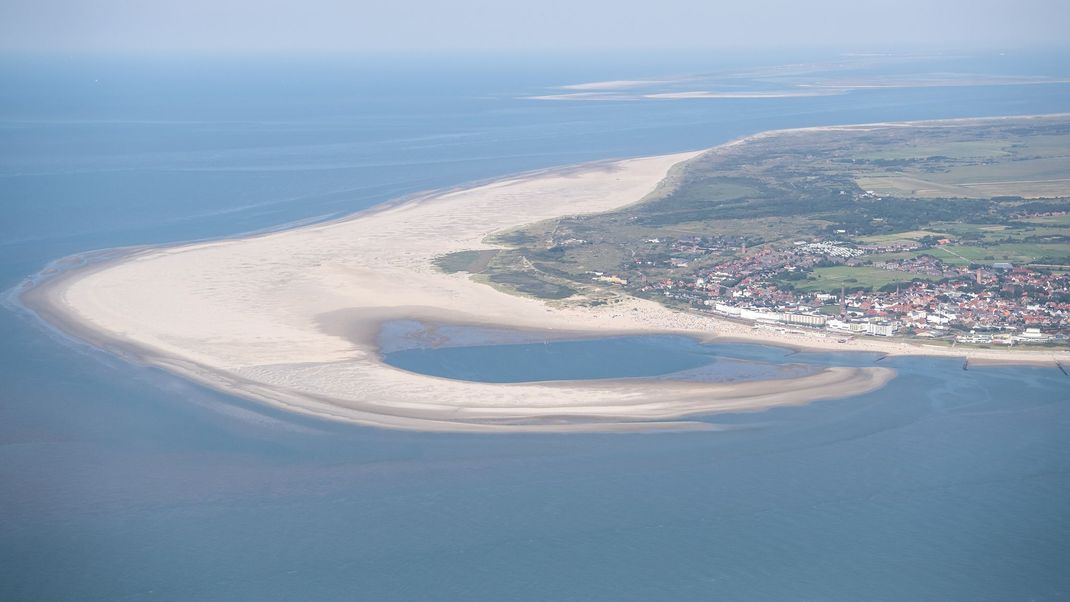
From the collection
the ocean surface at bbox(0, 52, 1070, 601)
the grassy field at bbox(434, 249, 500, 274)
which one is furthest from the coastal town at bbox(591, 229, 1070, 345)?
the grassy field at bbox(434, 249, 500, 274)

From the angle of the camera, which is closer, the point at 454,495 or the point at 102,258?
the point at 454,495

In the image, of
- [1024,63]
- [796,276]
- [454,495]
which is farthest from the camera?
[1024,63]

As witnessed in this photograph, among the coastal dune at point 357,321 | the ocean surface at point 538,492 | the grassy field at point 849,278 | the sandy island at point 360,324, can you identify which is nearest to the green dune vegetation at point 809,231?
the grassy field at point 849,278

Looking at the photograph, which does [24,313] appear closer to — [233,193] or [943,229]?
[233,193]

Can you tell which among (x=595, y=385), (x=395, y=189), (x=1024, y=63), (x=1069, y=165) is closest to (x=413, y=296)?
(x=595, y=385)

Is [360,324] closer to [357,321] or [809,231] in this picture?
[357,321]
